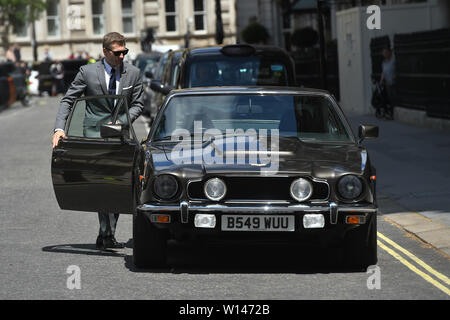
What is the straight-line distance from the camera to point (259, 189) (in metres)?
7.89

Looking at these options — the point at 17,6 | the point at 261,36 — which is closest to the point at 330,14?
the point at 261,36

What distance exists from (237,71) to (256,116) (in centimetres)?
672

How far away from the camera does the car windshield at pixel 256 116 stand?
354 inches

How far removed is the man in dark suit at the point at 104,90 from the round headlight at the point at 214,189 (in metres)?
1.81

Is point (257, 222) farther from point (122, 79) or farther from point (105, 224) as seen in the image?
point (122, 79)

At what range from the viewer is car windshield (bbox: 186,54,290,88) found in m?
15.7

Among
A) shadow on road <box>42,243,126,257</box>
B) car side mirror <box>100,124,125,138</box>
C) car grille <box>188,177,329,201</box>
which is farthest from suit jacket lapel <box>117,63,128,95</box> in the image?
Answer: car grille <box>188,177,329,201</box>

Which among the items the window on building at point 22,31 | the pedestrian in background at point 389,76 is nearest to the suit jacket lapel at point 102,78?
the pedestrian in background at point 389,76

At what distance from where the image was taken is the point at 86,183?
30.0ft

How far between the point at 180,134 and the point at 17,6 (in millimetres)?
56780

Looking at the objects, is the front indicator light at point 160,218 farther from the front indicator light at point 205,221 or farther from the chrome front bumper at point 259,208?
the front indicator light at point 205,221

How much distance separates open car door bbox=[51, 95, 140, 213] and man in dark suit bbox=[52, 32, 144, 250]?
12mm
